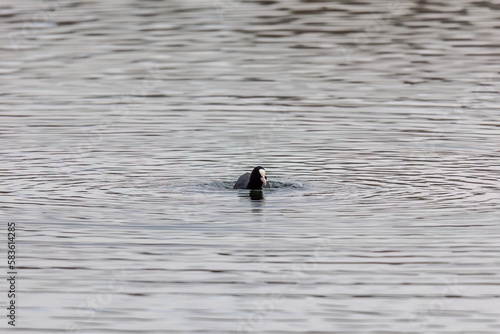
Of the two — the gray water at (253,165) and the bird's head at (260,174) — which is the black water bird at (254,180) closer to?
the bird's head at (260,174)

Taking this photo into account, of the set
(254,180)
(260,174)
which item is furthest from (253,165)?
(260,174)

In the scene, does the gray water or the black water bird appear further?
the black water bird

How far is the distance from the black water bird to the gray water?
0.25m

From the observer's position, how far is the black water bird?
19.6 metres

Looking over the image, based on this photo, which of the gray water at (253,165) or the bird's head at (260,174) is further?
the bird's head at (260,174)

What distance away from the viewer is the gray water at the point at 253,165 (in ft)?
45.6

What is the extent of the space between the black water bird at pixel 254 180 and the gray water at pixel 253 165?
9.9 inches

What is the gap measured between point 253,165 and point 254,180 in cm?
234

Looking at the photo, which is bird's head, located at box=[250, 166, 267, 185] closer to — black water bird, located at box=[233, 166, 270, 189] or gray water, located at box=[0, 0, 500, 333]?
black water bird, located at box=[233, 166, 270, 189]

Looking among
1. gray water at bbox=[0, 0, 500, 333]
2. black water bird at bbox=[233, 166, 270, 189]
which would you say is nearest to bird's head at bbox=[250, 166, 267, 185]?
black water bird at bbox=[233, 166, 270, 189]

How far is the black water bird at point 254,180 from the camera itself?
1962cm

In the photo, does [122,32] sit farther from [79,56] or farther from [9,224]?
[9,224]

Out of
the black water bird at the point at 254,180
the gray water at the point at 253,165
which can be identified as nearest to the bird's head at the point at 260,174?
the black water bird at the point at 254,180

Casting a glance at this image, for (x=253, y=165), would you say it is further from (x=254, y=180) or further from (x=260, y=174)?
(x=260, y=174)
